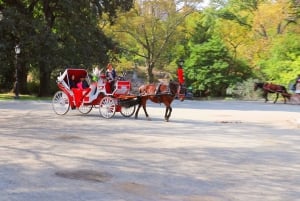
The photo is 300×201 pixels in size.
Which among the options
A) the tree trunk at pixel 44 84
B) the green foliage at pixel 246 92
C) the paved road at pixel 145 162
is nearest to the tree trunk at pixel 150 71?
the green foliage at pixel 246 92

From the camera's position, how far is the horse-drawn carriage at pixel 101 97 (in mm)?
17891

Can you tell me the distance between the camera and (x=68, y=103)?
61.1ft

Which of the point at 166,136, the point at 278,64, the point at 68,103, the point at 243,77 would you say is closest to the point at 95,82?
the point at 68,103

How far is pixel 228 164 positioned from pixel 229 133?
16.3 ft

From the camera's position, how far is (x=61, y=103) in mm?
18844

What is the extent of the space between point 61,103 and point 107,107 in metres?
2.13

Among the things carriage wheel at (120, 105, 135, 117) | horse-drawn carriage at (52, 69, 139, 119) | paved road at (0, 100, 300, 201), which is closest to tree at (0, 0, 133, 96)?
horse-drawn carriage at (52, 69, 139, 119)

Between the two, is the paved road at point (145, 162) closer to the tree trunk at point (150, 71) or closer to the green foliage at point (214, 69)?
the green foliage at point (214, 69)

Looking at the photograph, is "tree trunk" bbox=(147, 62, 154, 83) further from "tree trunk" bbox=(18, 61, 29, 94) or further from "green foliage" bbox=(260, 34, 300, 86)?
"tree trunk" bbox=(18, 61, 29, 94)

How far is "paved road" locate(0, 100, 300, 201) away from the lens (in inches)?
275

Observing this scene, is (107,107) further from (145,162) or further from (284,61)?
(284,61)

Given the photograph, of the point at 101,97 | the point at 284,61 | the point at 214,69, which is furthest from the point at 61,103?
the point at 214,69

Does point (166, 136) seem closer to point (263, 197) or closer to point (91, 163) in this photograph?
point (91, 163)

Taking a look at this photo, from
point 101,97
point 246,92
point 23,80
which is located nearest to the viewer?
point 101,97
